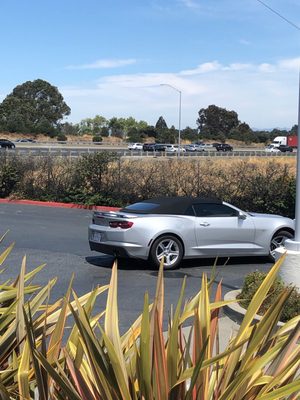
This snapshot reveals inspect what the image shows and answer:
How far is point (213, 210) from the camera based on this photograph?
11.2 metres

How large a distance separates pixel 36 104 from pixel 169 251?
14447 centimetres

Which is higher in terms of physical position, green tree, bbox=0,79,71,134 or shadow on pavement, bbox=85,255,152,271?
green tree, bbox=0,79,71,134

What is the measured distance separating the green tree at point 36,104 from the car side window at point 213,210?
397ft

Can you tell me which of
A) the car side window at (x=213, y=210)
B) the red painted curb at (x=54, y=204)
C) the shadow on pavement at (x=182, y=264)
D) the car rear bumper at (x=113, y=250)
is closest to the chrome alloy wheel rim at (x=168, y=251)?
the shadow on pavement at (x=182, y=264)

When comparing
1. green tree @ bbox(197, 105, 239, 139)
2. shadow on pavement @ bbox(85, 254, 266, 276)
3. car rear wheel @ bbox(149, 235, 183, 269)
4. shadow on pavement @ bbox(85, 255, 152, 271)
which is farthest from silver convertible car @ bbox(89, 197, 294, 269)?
green tree @ bbox(197, 105, 239, 139)

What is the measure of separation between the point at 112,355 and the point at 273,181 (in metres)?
19.6

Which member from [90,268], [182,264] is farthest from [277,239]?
[90,268]

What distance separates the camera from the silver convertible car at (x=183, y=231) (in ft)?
34.3

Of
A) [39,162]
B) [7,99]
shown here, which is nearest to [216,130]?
[7,99]

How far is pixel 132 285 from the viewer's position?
30.6 feet

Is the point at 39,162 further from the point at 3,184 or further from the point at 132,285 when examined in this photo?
the point at 132,285

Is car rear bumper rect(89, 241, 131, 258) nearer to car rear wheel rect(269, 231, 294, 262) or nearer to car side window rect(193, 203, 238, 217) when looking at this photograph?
car side window rect(193, 203, 238, 217)

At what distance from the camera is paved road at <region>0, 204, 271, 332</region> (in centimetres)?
874

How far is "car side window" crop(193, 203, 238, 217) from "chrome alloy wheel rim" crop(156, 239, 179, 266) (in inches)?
31.7
